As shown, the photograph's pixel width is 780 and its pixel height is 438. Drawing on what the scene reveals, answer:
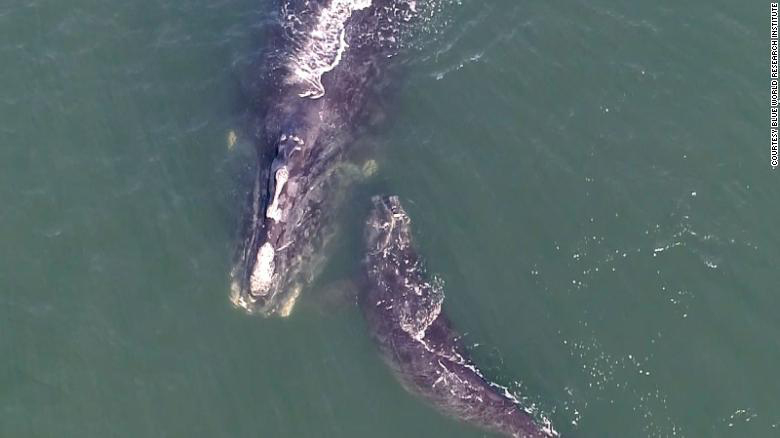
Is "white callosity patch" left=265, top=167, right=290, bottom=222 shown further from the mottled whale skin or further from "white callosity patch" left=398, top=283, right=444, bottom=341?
"white callosity patch" left=398, top=283, right=444, bottom=341

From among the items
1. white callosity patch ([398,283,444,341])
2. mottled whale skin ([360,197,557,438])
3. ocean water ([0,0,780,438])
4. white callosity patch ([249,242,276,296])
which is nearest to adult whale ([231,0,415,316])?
white callosity patch ([249,242,276,296])

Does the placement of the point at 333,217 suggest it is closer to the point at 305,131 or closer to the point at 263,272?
the point at 305,131

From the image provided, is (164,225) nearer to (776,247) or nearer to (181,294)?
(181,294)

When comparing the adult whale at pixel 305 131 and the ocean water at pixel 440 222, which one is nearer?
the ocean water at pixel 440 222

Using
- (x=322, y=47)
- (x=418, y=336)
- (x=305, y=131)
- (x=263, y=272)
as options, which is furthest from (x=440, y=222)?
(x=322, y=47)

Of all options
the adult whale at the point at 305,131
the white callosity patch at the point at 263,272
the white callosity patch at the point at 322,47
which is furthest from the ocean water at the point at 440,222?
the white callosity patch at the point at 322,47

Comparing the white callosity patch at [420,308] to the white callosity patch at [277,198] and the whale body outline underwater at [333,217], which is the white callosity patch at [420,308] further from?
the white callosity patch at [277,198]
